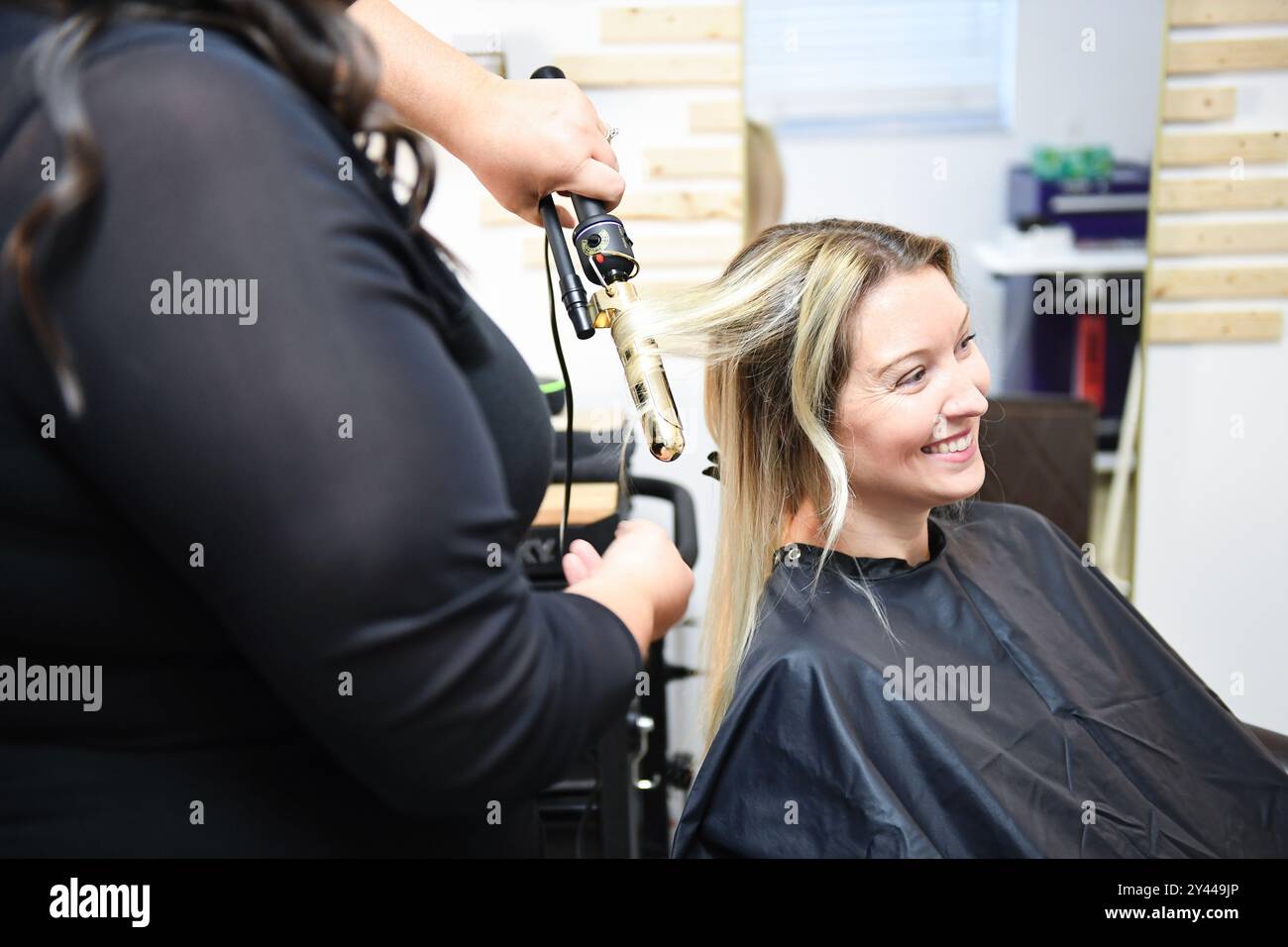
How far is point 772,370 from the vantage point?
139 cm

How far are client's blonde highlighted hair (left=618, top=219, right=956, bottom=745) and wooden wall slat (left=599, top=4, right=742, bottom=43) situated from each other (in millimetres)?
1450

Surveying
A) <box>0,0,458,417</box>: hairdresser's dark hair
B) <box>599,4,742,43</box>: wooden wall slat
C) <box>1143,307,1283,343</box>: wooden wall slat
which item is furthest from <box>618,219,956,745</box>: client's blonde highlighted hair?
<box>1143,307,1283,343</box>: wooden wall slat

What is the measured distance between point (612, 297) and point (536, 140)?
0.51 feet

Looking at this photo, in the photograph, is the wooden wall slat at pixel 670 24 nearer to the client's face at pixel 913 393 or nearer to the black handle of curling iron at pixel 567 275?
the client's face at pixel 913 393

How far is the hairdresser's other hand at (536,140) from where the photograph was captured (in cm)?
86

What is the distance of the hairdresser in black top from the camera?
46 centimetres

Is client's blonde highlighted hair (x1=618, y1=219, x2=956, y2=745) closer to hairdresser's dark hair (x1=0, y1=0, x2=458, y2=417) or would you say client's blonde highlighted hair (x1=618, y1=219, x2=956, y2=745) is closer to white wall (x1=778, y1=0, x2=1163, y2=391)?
hairdresser's dark hair (x1=0, y1=0, x2=458, y2=417)

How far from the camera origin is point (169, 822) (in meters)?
0.64

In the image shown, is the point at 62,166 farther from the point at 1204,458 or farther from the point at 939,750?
the point at 1204,458

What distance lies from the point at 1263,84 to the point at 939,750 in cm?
233

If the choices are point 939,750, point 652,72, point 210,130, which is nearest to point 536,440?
point 210,130

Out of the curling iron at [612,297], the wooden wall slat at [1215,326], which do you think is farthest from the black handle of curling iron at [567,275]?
the wooden wall slat at [1215,326]

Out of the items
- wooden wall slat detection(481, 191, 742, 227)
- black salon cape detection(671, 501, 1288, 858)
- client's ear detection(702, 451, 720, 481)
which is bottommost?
black salon cape detection(671, 501, 1288, 858)

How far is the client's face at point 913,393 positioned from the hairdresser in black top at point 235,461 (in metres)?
0.79
